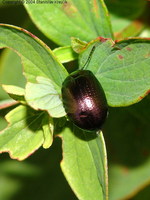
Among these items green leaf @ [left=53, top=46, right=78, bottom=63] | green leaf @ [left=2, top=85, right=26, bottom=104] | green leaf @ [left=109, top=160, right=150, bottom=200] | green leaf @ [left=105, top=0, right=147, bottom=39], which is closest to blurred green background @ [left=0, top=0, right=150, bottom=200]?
green leaf @ [left=109, top=160, right=150, bottom=200]

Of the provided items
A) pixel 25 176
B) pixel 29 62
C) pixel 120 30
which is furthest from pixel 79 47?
pixel 25 176

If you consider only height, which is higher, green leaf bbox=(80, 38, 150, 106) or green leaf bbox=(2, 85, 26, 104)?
green leaf bbox=(2, 85, 26, 104)

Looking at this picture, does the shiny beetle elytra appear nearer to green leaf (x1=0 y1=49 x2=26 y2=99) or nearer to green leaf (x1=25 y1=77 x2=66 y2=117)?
green leaf (x1=25 y1=77 x2=66 y2=117)

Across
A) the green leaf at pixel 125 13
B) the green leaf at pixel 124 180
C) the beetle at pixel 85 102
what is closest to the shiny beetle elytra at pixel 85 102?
the beetle at pixel 85 102

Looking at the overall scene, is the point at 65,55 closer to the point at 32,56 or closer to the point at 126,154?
the point at 32,56

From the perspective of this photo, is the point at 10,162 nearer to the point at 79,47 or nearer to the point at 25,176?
the point at 25,176

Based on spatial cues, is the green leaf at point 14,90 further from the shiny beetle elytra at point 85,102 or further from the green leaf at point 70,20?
the green leaf at point 70,20

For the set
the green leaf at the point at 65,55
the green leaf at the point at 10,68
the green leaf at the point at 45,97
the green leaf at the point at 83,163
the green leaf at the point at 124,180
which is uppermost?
the green leaf at the point at 45,97
